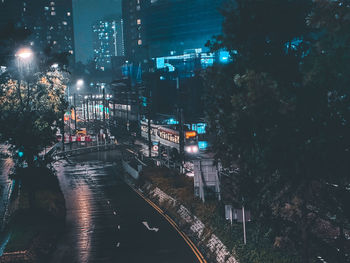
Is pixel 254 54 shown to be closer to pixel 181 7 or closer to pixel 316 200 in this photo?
pixel 316 200

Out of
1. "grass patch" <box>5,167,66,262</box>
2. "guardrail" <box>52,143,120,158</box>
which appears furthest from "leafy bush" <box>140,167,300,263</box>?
"guardrail" <box>52,143,120,158</box>

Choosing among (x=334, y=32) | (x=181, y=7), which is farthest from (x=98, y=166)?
(x=181, y=7)

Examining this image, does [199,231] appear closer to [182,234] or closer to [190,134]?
[182,234]

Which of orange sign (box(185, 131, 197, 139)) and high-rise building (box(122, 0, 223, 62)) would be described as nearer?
orange sign (box(185, 131, 197, 139))

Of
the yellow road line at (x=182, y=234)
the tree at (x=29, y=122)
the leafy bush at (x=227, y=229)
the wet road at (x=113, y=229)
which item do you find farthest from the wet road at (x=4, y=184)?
the leafy bush at (x=227, y=229)

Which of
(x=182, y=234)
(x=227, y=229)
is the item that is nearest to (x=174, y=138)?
(x=182, y=234)

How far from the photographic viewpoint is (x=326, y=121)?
14.6m

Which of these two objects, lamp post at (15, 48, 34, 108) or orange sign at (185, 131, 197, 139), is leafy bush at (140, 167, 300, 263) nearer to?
lamp post at (15, 48, 34, 108)

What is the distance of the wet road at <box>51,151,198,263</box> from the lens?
25.2 meters

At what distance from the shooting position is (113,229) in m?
30.8

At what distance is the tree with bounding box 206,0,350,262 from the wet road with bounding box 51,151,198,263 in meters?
A: 9.53

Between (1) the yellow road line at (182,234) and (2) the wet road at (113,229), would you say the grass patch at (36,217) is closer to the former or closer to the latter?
(2) the wet road at (113,229)

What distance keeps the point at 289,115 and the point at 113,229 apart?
19118 mm

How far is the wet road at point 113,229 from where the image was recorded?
2520 centimetres
